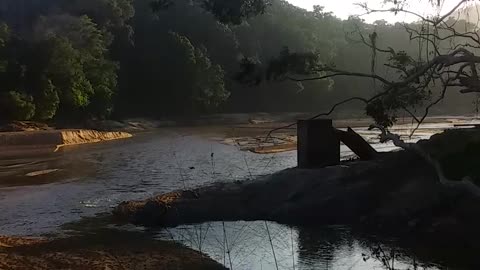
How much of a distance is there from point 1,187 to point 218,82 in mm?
49786

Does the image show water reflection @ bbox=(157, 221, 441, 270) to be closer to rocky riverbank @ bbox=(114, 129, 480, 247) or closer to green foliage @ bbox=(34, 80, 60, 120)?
rocky riverbank @ bbox=(114, 129, 480, 247)

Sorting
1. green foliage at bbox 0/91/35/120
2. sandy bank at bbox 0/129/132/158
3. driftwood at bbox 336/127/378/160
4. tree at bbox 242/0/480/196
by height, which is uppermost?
tree at bbox 242/0/480/196

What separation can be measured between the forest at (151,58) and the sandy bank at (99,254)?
18617 mm

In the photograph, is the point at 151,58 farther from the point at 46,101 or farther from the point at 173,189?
the point at 173,189

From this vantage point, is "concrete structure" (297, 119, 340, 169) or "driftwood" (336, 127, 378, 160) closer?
"concrete structure" (297, 119, 340, 169)

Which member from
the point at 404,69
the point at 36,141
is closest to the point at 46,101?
the point at 36,141

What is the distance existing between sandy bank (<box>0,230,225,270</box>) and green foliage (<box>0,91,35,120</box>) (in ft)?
115

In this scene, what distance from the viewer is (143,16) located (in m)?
73.6

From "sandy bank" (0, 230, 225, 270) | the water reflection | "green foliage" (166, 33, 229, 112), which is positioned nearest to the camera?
"sandy bank" (0, 230, 225, 270)

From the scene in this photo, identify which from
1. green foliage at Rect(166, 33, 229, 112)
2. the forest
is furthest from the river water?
green foliage at Rect(166, 33, 229, 112)

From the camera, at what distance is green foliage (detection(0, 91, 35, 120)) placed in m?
47.0

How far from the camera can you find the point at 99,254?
1241 cm

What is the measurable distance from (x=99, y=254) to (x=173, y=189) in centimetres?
957

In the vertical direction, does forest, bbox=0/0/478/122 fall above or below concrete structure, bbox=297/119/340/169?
above
